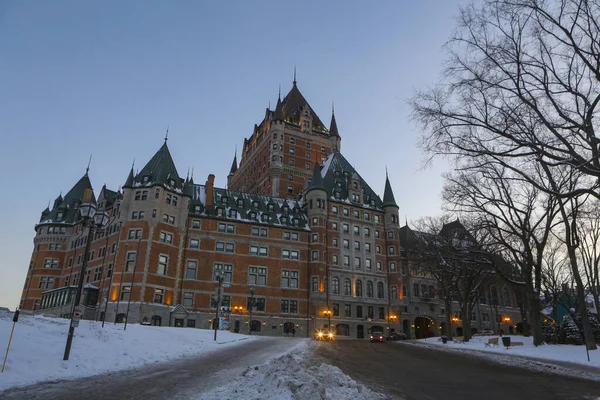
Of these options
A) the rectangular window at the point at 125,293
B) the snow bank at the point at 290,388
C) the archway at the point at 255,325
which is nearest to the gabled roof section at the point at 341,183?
the archway at the point at 255,325

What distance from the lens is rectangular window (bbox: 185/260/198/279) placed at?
5462 centimetres

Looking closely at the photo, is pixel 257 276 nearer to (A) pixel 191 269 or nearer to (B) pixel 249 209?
(A) pixel 191 269

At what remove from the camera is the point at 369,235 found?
67.3 metres

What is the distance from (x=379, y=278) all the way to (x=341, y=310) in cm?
930

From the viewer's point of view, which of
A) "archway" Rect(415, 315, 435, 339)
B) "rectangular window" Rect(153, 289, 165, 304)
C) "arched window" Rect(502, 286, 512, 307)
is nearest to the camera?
"rectangular window" Rect(153, 289, 165, 304)

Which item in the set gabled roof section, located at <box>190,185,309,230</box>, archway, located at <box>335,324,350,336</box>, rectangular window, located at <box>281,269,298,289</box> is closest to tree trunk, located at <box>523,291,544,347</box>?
archway, located at <box>335,324,350,336</box>

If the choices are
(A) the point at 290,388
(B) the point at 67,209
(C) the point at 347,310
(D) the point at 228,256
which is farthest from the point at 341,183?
(A) the point at 290,388

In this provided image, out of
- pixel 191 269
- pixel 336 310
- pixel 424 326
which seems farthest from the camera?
pixel 424 326

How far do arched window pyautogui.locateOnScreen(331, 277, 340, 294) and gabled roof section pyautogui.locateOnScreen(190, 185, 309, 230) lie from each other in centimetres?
911

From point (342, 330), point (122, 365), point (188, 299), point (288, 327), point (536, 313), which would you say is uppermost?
point (188, 299)

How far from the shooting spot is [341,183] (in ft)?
233

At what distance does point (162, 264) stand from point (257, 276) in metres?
13.4

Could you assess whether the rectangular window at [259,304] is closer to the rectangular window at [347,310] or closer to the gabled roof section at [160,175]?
the rectangular window at [347,310]

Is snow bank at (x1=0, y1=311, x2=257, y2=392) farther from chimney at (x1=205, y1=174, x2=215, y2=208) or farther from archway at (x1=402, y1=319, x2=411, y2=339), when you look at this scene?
archway at (x1=402, y1=319, x2=411, y2=339)
